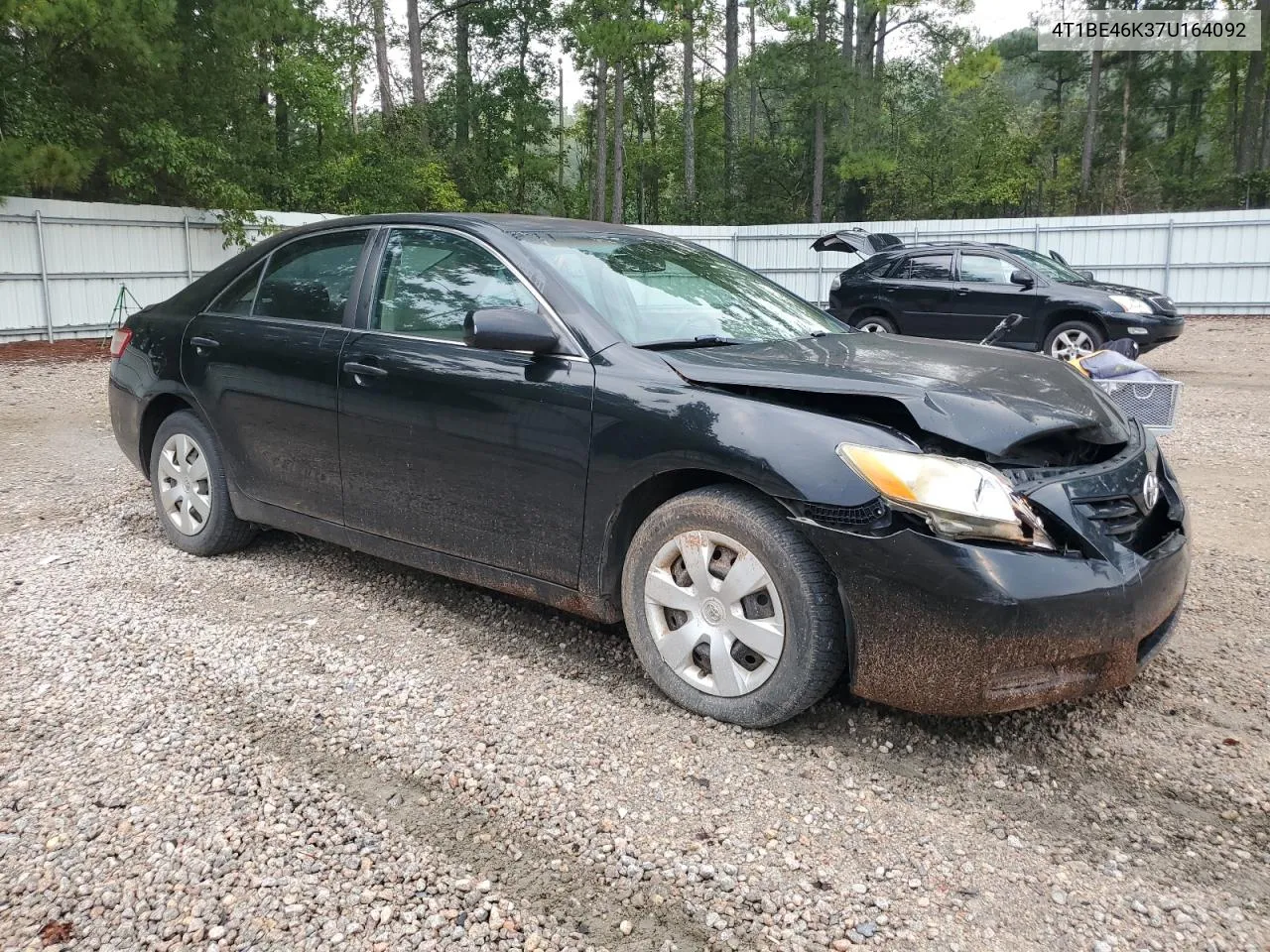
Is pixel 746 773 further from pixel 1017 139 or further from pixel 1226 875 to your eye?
pixel 1017 139

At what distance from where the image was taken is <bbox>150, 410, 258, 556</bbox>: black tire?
15.4 feet

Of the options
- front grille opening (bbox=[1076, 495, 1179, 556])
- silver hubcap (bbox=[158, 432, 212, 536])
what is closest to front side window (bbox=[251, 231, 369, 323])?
silver hubcap (bbox=[158, 432, 212, 536])

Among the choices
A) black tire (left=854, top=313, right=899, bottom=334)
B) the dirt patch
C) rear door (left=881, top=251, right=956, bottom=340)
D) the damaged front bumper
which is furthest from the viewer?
the dirt patch

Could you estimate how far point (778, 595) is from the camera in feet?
9.61

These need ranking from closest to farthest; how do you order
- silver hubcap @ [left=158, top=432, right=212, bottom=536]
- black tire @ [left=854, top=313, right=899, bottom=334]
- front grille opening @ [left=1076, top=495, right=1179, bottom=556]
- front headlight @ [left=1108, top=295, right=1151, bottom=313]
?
front grille opening @ [left=1076, top=495, right=1179, bottom=556] < silver hubcap @ [left=158, top=432, right=212, bottom=536] < front headlight @ [left=1108, top=295, right=1151, bottom=313] < black tire @ [left=854, top=313, right=899, bottom=334]

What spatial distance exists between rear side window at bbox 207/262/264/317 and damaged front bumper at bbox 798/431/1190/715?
2990mm

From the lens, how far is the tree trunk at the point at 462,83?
38469 mm

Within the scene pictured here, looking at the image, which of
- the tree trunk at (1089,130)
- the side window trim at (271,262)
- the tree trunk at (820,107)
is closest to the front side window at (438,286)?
the side window trim at (271,262)

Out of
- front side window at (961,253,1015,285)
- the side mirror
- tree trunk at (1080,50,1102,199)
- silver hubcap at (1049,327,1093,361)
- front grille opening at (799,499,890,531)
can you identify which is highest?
tree trunk at (1080,50,1102,199)

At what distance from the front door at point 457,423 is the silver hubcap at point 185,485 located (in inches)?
43.8

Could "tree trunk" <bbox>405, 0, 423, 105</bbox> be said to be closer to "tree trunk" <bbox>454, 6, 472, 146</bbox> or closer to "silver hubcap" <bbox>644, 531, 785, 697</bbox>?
"tree trunk" <bbox>454, 6, 472, 146</bbox>

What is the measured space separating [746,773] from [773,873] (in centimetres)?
46

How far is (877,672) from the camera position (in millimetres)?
2834

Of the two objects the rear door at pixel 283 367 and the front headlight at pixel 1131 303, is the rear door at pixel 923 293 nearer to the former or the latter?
the front headlight at pixel 1131 303
